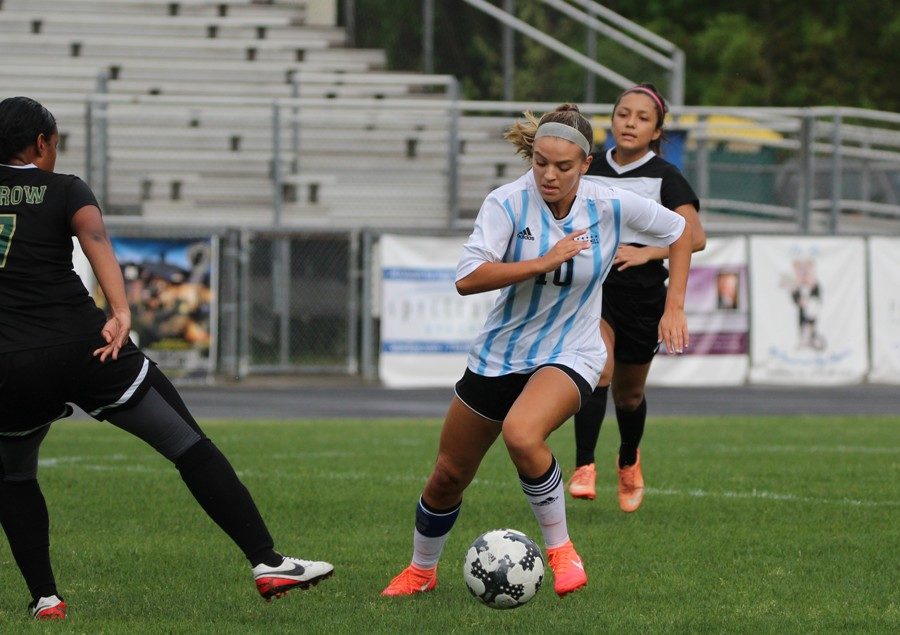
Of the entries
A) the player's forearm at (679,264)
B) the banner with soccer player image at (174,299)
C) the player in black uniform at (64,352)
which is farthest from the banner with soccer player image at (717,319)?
the player in black uniform at (64,352)

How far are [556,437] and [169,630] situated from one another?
8162 mm

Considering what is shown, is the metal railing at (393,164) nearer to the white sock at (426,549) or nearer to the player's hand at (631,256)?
the player's hand at (631,256)

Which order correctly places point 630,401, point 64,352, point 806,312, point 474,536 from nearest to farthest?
point 64,352, point 474,536, point 630,401, point 806,312

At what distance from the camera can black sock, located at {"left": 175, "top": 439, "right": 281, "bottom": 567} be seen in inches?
221

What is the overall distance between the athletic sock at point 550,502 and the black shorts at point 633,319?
2.51 metres

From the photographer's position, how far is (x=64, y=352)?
17.6 feet

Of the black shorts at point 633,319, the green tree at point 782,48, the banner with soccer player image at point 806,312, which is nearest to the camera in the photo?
the black shorts at point 633,319

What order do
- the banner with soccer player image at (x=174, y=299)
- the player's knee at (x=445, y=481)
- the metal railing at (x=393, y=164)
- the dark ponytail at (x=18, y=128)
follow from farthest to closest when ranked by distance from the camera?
1. the metal railing at (x=393, y=164)
2. the banner with soccer player image at (x=174, y=299)
3. the player's knee at (x=445, y=481)
4. the dark ponytail at (x=18, y=128)

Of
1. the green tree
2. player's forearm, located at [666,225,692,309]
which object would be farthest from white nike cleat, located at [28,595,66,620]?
the green tree

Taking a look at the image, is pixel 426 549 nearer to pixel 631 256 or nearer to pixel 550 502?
pixel 550 502

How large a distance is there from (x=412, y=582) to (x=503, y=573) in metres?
0.71

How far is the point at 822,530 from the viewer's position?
7695 millimetres

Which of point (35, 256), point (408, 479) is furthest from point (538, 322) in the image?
point (408, 479)

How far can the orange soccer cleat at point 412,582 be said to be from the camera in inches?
241
